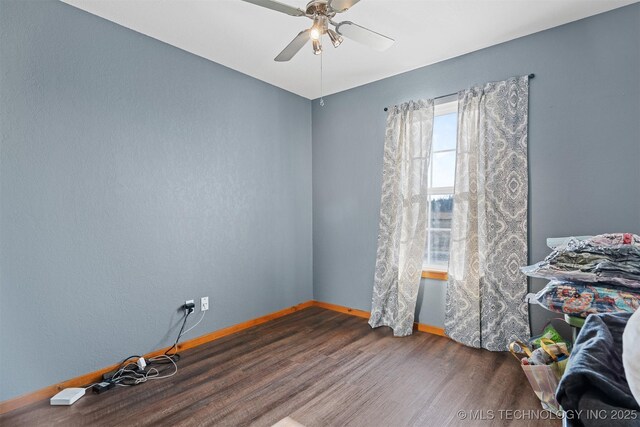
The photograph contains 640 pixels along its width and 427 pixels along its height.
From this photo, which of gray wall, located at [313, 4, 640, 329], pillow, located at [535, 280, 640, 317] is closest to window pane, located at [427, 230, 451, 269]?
gray wall, located at [313, 4, 640, 329]

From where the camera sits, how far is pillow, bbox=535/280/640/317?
160 cm

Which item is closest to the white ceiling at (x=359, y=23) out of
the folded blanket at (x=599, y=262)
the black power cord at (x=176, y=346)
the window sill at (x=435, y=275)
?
the folded blanket at (x=599, y=262)

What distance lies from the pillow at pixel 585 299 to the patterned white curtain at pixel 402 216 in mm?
1278

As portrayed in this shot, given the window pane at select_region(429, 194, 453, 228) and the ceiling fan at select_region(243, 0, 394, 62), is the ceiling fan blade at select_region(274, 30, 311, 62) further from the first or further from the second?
the window pane at select_region(429, 194, 453, 228)

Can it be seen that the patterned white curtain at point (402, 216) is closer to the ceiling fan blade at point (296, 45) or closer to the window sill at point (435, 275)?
the window sill at point (435, 275)

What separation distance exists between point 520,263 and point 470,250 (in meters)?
0.37

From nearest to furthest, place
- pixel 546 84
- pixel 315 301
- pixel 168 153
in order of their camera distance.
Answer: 1. pixel 546 84
2. pixel 168 153
3. pixel 315 301

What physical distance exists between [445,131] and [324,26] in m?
1.74

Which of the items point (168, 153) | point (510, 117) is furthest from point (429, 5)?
point (168, 153)

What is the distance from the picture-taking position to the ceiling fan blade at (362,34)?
187 centimetres

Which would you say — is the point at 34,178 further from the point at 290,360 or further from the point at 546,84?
the point at 546,84

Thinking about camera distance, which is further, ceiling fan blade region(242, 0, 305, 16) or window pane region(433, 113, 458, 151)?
window pane region(433, 113, 458, 151)

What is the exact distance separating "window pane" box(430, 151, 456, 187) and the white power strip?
318 cm

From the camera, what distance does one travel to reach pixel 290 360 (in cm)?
250
